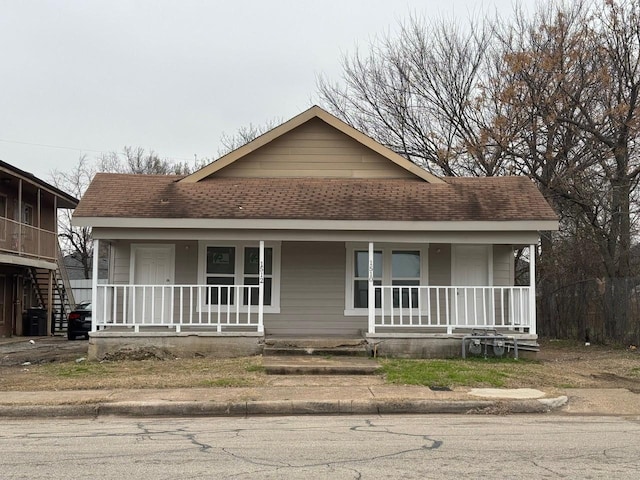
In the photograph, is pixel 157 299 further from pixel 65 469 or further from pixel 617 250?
pixel 617 250

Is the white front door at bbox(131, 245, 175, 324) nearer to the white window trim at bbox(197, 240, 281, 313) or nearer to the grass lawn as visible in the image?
the white window trim at bbox(197, 240, 281, 313)

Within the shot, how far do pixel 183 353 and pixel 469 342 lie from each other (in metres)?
5.80

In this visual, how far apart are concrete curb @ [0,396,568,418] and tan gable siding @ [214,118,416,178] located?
7.85 meters

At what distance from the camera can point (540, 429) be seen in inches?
315

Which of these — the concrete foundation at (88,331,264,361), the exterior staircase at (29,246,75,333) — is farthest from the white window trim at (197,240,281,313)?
the exterior staircase at (29,246,75,333)

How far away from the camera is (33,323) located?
967 inches

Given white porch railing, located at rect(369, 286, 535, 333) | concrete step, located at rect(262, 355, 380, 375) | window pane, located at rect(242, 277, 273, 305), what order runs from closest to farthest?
1. concrete step, located at rect(262, 355, 380, 375)
2. white porch railing, located at rect(369, 286, 535, 333)
3. window pane, located at rect(242, 277, 273, 305)

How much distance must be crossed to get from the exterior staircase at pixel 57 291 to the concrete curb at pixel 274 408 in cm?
1817

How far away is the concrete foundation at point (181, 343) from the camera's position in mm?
13453

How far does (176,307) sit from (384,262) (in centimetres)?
480

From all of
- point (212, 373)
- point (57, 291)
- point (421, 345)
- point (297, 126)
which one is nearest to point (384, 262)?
point (421, 345)

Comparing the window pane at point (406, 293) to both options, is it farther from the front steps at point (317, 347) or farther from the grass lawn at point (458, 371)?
the grass lawn at point (458, 371)

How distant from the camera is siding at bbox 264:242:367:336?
1498 centimetres

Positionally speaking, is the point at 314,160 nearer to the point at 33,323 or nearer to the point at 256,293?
the point at 256,293
